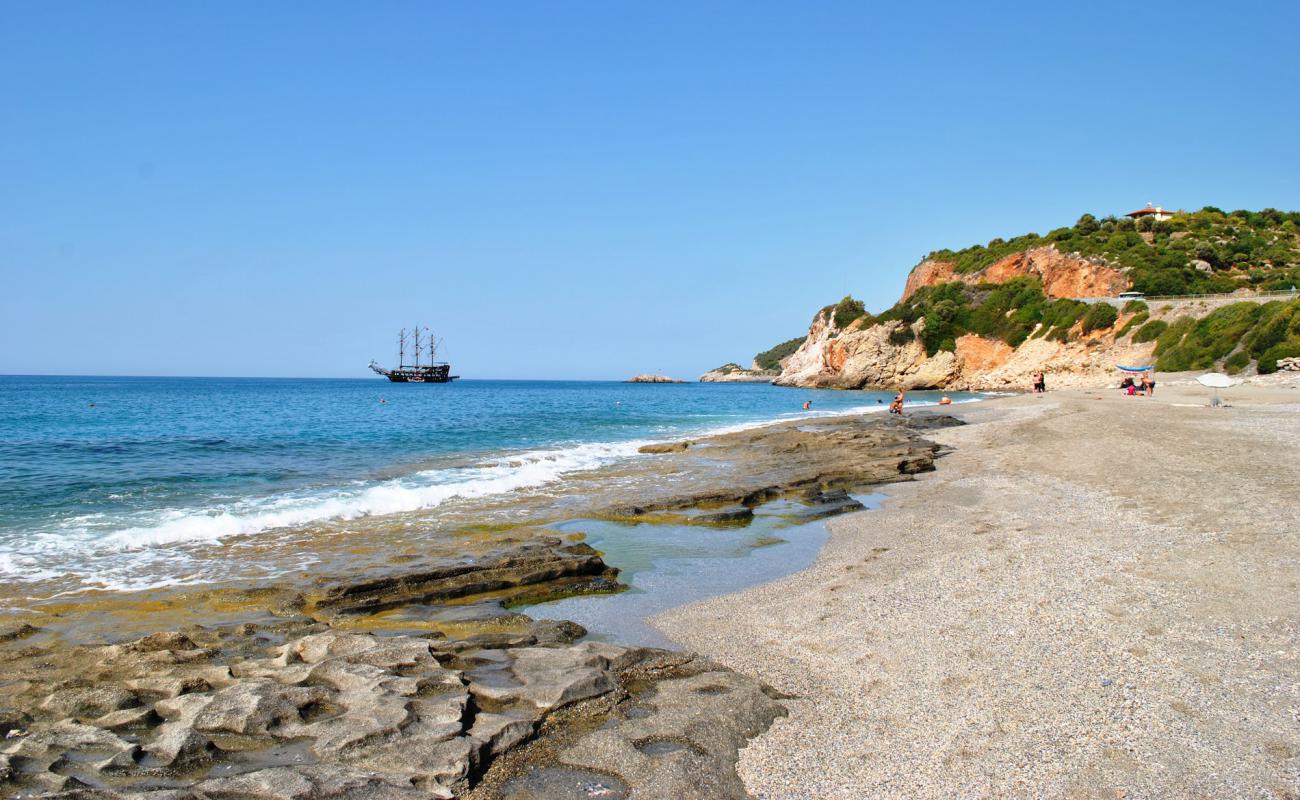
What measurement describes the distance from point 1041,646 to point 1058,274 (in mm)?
79814

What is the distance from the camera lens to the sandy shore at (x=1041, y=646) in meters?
4.19

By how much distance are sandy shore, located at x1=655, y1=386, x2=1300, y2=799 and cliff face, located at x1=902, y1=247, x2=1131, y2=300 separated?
220ft

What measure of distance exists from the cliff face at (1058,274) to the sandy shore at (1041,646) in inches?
2640

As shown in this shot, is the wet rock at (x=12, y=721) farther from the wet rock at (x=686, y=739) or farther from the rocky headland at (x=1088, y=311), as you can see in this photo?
the rocky headland at (x=1088, y=311)

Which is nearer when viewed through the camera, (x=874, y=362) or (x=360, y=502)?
(x=360, y=502)

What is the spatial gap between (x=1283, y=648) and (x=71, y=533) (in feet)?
52.3

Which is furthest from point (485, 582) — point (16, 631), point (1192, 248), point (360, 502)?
point (1192, 248)

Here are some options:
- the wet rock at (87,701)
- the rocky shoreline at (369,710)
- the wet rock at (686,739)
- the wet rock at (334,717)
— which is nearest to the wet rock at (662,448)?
the rocky shoreline at (369,710)

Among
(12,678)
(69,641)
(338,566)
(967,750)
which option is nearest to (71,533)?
(338,566)

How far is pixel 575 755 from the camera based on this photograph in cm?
448

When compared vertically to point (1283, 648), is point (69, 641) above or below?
below

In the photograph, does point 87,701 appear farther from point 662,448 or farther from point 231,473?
point 662,448

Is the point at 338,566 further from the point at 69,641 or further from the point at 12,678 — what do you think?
the point at 12,678

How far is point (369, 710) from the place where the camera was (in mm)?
4785
